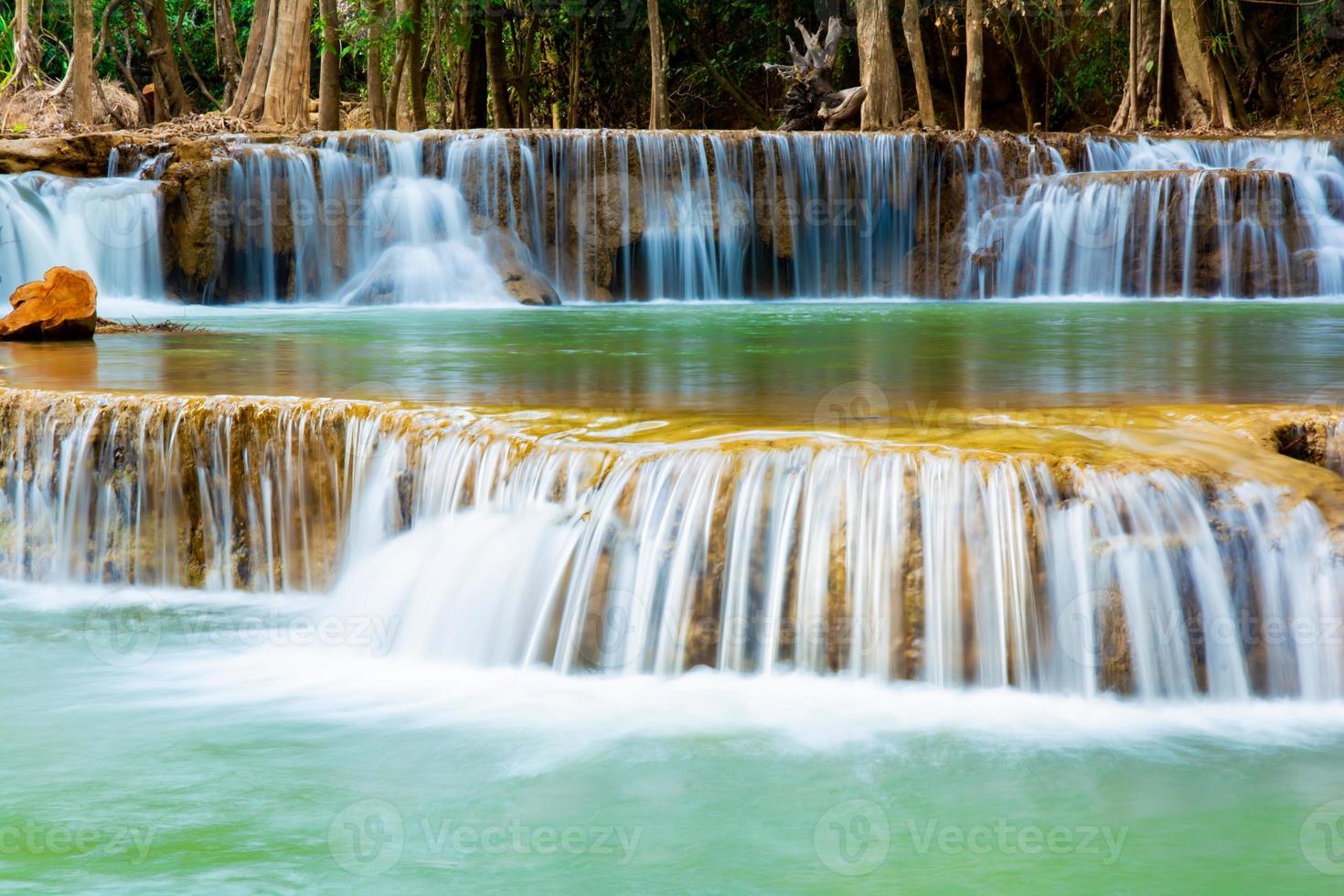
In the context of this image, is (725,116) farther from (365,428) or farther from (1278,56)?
(365,428)

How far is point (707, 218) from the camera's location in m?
16.9

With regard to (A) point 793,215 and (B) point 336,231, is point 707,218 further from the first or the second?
(B) point 336,231

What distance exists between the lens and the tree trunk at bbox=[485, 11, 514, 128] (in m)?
22.3

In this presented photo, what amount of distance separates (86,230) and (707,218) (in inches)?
257

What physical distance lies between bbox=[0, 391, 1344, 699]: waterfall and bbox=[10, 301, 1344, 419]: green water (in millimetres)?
717

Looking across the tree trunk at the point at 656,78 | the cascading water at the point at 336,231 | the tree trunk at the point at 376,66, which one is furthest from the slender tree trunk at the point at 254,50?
the cascading water at the point at 336,231

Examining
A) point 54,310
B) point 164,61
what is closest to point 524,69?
point 164,61

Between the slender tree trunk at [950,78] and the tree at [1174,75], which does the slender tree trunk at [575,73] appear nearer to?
the slender tree trunk at [950,78]

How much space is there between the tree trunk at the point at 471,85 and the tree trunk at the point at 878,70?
6233 millimetres

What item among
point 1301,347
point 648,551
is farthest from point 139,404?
point 1301,347

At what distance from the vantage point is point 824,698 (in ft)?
15.4

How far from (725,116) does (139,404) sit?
24619mm

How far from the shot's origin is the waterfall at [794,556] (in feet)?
15.2

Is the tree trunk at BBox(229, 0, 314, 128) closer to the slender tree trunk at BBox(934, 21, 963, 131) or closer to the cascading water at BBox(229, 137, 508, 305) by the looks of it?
the cascading water at BBox(229, 137, 508, 305)
